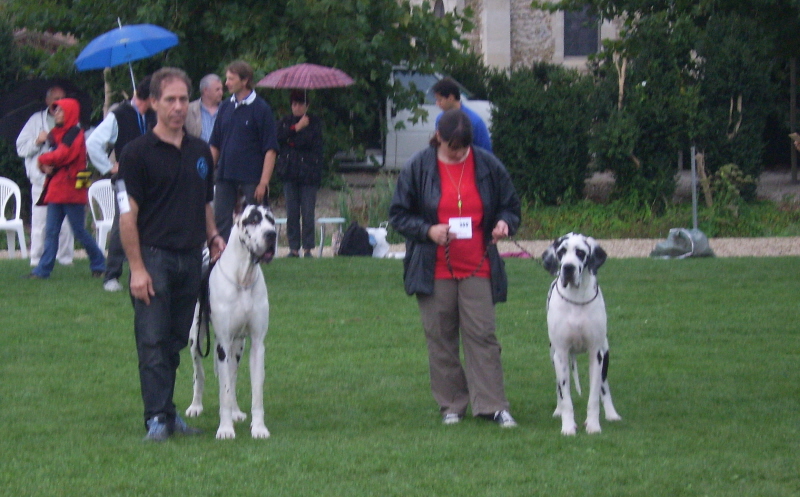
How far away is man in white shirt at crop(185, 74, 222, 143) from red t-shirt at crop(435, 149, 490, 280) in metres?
4.34

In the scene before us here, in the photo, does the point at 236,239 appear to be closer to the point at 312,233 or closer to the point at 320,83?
the point at 312,233

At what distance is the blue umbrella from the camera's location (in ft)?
39.3

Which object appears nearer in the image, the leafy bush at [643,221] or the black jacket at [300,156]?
the black jacket at [300,156]

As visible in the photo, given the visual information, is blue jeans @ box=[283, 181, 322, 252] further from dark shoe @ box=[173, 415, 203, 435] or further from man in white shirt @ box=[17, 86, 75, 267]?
dark shoe @ box=[173, 415, 203, 435]

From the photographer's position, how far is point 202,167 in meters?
6.27

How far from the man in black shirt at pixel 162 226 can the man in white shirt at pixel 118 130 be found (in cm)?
382

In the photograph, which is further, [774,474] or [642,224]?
[642,224]

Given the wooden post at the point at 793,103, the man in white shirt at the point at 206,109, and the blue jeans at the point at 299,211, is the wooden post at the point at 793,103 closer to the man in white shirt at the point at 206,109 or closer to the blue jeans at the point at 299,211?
the blue jeans at the point at 299,211

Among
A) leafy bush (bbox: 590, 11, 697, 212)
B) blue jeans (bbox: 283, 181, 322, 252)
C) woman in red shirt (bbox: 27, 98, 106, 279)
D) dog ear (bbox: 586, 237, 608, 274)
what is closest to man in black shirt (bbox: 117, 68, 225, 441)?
dog ear (bbox: 586, 237, 608, 274)

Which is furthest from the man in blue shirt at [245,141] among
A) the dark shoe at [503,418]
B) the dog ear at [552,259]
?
the dog ear at [552,259]

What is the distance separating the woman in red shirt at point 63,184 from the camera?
39.3ft

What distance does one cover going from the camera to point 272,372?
826cm

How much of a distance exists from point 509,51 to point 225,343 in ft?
82.8

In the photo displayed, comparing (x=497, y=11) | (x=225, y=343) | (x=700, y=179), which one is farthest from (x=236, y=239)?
(x=497, y=11)
